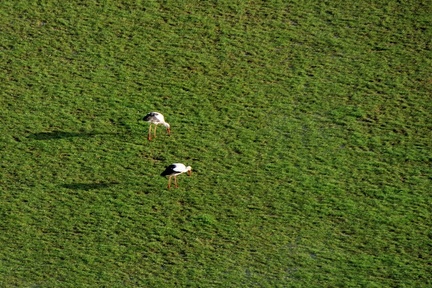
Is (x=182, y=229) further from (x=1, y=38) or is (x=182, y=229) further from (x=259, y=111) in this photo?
(x=1, y=38)

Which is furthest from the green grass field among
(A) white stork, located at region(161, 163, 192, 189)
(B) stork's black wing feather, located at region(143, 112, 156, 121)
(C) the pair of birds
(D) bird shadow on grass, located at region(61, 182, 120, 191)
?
(B) stork's black wing feather, located at region(143, 112, 156, 121)

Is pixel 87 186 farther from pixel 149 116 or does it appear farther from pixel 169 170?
pixel 149 116

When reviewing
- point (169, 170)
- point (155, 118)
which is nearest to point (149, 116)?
point (155, 118)

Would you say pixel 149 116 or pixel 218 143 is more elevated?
pixel 149 116

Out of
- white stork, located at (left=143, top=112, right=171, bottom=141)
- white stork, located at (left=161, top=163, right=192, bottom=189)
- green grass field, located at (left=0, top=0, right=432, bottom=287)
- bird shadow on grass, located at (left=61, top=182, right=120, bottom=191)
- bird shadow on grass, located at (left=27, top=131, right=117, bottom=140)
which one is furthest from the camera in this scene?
→ bird shadow on grass, located at (left=27, top=131, right=117, bottom=140)

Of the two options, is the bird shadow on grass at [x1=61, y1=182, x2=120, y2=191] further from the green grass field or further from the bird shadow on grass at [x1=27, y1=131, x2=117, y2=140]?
the bird shadow on grass at [x1=27, y1=131, x2=117, y2=140]

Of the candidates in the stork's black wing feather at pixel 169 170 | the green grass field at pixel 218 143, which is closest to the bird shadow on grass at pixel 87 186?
the green grass field at pixel 218 143

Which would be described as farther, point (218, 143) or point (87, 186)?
point (218, 143)

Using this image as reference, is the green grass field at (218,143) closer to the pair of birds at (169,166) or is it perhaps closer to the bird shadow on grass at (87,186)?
the bird shadow on grass at (87,186)
